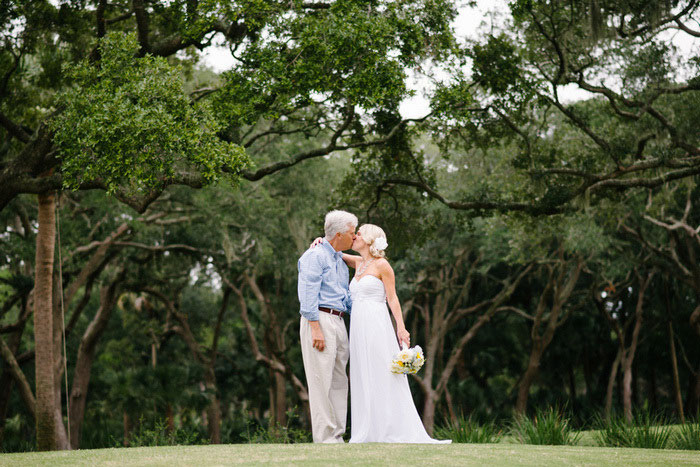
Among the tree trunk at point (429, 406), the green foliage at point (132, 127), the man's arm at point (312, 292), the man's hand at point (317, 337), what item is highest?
the green foliage at point (132, 127)

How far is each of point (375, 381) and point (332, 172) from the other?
15.1m

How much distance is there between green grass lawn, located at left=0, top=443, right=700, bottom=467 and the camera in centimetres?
Answer: 496

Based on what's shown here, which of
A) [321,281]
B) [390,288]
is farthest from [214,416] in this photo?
[321,281]

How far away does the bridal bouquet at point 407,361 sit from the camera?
6.82 metres

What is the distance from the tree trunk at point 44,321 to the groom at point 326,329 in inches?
260

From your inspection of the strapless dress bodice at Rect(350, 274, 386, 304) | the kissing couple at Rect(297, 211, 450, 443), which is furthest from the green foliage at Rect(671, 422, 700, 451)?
the strapless dress bodice at Rect(350, 274, 386, 304)

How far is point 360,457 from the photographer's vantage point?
5.06 metres

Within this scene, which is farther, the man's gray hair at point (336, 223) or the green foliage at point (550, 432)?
the green foliage at point (550, 432)

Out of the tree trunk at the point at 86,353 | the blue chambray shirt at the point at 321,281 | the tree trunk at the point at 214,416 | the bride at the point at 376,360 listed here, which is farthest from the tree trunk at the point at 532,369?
the blue chambray shirt at the point at 321,281

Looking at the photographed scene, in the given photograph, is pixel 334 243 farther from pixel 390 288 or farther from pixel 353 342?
pixel 353 342

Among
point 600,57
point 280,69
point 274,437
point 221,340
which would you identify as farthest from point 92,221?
point 221,340

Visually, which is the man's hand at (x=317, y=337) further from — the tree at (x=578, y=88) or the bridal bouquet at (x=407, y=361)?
the tree at (x=578, y=88)

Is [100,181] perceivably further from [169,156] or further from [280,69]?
[280,69]

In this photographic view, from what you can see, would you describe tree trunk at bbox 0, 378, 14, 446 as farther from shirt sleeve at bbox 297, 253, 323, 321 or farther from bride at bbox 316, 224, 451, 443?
shirt sleeve at bbox 297, 253, 323, 321
